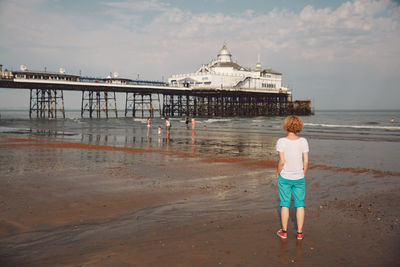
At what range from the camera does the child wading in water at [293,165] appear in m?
4.65

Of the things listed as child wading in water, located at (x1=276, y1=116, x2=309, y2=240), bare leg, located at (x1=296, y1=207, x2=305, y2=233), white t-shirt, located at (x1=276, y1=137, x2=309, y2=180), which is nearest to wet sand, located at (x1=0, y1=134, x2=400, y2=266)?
bare leg, located at (x1=296, y1=207, x2=305, y2=233)

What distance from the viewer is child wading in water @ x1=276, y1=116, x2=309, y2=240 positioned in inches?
183

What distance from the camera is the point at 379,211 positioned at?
607 centimetres

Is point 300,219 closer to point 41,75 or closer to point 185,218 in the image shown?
point 185,218

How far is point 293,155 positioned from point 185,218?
209cm

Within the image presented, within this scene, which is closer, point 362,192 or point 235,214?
point 235,214

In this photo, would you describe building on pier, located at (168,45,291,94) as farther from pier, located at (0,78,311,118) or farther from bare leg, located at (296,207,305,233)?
bare leg, located at (296,207,305,233)

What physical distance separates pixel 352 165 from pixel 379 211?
623 cm

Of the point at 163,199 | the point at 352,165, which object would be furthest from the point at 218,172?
the point at 352,165

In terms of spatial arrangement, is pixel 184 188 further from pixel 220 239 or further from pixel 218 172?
pixel 220 239

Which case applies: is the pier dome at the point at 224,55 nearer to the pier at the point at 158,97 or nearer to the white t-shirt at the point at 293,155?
the pier at the point at 158,97

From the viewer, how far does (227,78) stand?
76.7 metres

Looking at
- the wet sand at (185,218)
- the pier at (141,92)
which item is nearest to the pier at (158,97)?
the pier at (141,92)

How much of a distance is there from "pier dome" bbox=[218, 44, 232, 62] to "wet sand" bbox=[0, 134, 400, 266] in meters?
80.4
